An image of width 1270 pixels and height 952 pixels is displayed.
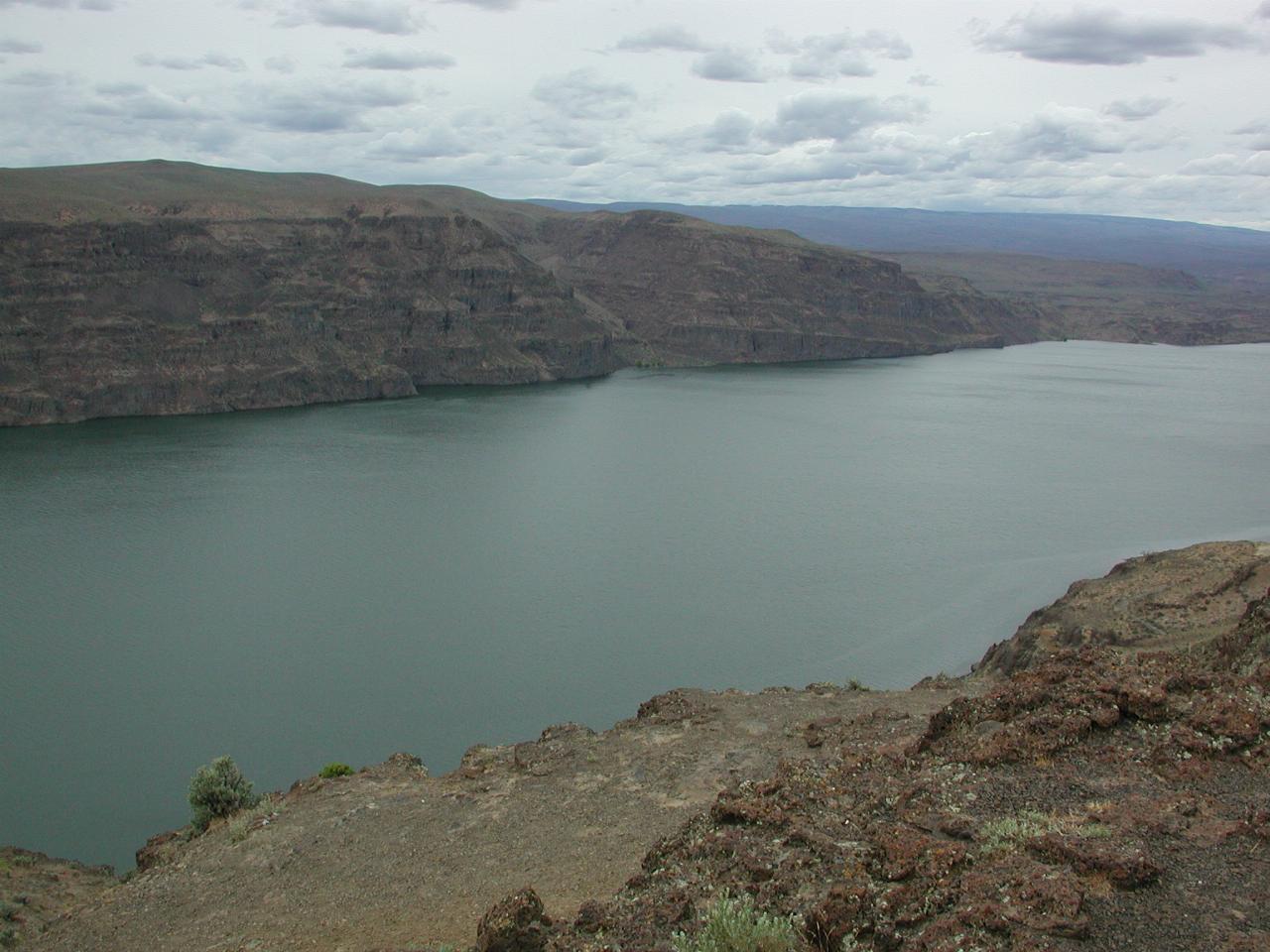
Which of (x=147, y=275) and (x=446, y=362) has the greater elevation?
(x=147, y=275)

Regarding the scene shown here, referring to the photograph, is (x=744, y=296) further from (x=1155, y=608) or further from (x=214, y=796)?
(x=214, y=796)

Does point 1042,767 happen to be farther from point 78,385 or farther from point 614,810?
point 78,385

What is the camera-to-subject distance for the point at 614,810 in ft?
53.4

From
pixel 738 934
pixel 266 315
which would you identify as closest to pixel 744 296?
pixel 266 315

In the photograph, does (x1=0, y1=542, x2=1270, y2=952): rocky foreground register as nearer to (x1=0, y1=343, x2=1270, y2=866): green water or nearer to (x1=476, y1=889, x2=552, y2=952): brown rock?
(x1=476, y1=889, x2=552, y2=952): brown rock

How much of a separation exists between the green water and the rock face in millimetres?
6683

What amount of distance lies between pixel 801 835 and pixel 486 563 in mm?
32263

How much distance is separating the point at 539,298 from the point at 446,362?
14.7 metres

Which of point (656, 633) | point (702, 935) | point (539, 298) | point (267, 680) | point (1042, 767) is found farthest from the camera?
point (539, 298)

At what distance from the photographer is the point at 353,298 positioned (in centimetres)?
9625

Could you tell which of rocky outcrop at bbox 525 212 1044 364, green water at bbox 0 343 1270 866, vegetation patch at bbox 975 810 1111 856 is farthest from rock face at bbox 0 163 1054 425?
vegetation patch at bbox 975 810 1111 856

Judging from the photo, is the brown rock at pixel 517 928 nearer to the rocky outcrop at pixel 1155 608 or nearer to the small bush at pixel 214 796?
the small bush at pixel 214 796

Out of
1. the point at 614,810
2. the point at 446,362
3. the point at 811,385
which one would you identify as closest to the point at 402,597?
the point at 614,810

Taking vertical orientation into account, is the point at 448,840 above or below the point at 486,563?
above
